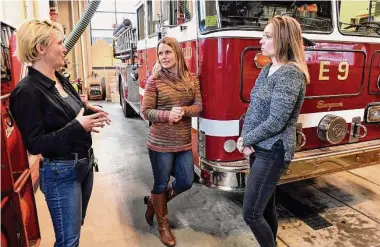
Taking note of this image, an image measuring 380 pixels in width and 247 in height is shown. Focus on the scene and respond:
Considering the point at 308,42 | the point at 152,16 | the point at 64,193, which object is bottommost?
the point at 64,193

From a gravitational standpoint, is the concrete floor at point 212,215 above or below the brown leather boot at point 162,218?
below

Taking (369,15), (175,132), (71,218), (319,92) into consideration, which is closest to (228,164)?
(175,132)

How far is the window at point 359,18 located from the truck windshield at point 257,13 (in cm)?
16

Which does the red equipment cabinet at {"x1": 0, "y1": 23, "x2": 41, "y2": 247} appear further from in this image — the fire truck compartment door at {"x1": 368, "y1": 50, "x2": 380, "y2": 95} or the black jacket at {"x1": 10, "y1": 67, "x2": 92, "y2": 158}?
the fire truck compartment door at {"x1": 368, "y1": 50, "x2": 380, "y2": 95}

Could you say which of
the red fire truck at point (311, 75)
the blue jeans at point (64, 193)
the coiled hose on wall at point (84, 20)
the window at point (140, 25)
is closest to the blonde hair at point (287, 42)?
the red fire truck at point (311, 75)

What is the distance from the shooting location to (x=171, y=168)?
2354 mm

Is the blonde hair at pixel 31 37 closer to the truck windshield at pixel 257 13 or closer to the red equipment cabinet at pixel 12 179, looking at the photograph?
the red equipment cabinet at pixel 12 179

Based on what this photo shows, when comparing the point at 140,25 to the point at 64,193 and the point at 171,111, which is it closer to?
the point at 171,111

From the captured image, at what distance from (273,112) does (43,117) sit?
3.57 ft

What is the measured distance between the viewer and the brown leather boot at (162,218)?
2424 mm

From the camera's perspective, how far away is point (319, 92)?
2646 millimetres

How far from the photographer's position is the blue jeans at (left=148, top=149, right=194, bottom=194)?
2.29 metres

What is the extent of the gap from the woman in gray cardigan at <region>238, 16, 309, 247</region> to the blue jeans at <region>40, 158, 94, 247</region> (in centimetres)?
91

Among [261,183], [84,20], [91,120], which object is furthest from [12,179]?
[84,20]
